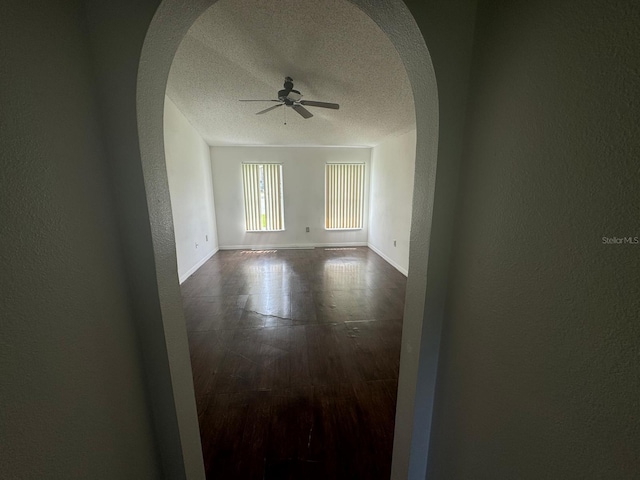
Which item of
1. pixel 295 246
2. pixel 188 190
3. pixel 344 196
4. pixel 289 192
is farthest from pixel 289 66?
pixel 295 246

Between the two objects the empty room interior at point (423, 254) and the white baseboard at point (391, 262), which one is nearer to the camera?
the empty room interior at point (423, 254)

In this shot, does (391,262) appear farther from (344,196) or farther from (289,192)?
(289,192)

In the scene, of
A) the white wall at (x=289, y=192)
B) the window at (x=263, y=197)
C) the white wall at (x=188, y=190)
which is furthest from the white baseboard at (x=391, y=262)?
the white wall at (x=188, y=190)

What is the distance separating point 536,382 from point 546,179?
0.46m

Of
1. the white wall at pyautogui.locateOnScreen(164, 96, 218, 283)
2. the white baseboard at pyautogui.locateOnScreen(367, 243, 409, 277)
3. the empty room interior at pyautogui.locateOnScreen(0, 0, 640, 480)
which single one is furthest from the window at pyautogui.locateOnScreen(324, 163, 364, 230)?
the empty room interior at pyautogui.locateOnScreen(0, 0, 640, 480)

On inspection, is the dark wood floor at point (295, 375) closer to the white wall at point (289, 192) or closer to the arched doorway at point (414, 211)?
the arched doorway at point (414, 211)

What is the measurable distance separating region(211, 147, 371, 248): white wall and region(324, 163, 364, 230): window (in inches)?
5.4

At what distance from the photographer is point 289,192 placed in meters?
5.83

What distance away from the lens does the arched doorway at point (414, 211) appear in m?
0.70

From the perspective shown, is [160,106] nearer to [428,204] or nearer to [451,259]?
[428,204]

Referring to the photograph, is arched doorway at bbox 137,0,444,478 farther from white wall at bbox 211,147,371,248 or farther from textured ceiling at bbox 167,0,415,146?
white wall at bbox 211,147,371,248

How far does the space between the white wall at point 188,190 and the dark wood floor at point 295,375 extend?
71 cm

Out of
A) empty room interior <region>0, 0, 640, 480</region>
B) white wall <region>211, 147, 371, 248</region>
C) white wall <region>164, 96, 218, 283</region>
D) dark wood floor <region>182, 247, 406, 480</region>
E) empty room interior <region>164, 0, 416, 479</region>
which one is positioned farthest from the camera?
white wall <region>211, 147, 371, 248</region>

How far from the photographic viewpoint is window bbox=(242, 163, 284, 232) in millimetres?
5691
